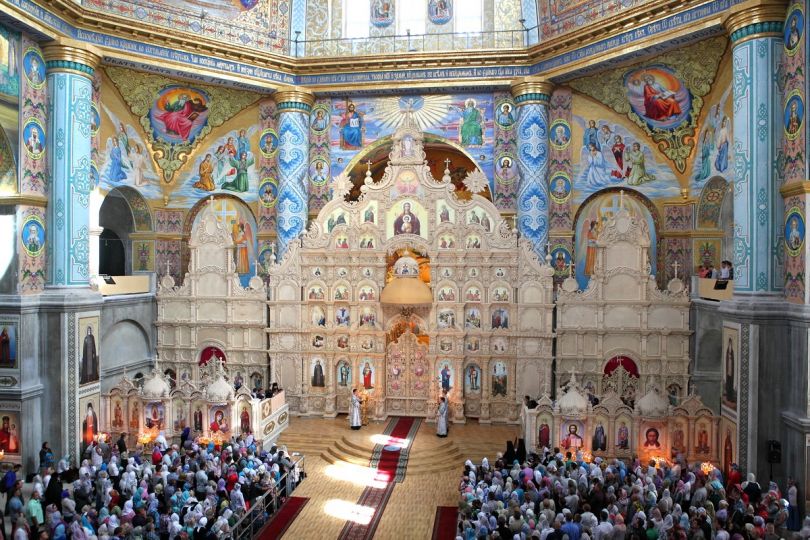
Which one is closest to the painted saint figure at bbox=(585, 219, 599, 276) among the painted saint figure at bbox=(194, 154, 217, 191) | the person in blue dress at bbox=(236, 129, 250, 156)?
the person in blue dress at bbox=(236, 129, 250, 156)

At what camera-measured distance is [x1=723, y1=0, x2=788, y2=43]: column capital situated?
14.5 m

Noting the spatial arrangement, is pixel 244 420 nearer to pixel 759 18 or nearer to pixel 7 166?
pixel 7 166

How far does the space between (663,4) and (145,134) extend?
17925 mm

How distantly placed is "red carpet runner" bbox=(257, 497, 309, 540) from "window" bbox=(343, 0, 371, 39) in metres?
16.9

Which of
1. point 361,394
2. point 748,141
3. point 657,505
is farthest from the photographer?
point 361,394

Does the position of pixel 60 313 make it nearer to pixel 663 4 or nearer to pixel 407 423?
pixel 407 423

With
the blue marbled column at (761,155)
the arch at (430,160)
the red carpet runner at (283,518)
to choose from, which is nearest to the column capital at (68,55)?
the arch at (430,160)

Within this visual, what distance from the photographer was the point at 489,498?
13117 mm

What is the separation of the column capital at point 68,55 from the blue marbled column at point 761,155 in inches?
698

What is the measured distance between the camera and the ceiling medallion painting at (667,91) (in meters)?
19.0

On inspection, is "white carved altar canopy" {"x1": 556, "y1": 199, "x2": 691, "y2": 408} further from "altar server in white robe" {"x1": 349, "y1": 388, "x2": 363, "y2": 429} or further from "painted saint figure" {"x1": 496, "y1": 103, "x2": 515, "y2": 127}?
"altar server in white robe" {"x1": 349, "y1": 388, "x2": 363, "y2": 429}

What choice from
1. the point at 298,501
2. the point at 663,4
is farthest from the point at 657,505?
the point at 663,4

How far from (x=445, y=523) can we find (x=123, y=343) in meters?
13.8

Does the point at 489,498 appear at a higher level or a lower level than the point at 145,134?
lower
